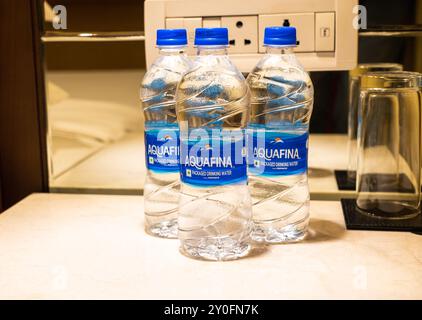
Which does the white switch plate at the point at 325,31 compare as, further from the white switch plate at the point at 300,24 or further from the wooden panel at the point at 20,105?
Answer: the wooden panel at the point at 20,105

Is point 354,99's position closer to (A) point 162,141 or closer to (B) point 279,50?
(B) point 279,50

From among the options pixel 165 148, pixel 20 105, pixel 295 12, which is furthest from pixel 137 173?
pixel 295 12

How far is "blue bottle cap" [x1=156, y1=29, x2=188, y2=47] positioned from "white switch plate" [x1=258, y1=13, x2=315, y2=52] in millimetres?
262

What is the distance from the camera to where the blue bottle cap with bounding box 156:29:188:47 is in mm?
943

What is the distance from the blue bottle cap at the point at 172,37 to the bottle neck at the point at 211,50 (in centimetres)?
5

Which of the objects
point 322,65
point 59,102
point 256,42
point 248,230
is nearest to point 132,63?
point 59,102

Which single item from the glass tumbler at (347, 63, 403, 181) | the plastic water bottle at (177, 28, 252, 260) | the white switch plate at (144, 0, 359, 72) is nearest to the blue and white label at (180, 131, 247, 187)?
the plastic water bottle at (177, 28, 252, 260)

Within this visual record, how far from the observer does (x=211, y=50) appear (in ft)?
2.95

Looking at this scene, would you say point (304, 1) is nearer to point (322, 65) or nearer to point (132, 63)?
point (322, 65)

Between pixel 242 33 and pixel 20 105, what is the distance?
20.0 inches

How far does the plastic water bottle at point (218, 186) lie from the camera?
0.92m

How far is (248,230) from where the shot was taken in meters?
0.97

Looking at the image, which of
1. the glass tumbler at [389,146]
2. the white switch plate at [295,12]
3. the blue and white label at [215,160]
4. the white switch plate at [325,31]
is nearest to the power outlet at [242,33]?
the white switch plate at [295,12]

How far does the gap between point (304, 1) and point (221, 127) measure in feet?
1.20
